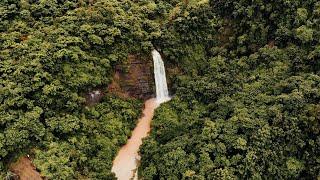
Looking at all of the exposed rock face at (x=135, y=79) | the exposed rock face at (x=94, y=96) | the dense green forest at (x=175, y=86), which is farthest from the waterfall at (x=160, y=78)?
the exposed rock face at (x=94, y=96)

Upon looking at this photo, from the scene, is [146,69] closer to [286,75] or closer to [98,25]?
[98,25]

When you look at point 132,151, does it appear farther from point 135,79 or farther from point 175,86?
point 175,86

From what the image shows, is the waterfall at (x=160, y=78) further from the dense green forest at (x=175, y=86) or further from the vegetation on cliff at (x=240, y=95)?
the vegetation on cliff at (x=240, y=95)

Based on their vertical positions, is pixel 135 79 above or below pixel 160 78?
above

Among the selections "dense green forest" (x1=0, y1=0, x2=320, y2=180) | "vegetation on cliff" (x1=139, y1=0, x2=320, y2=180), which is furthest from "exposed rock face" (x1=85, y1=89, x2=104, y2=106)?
"vegetation on cliff" (x1=139, y1=0, x2=320, y2=180)

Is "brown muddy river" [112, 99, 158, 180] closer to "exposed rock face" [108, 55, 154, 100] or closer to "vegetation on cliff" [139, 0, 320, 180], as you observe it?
"vegetation on cliff" [139, 0, 320, 180]

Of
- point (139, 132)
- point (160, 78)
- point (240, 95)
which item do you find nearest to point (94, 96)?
point (139, 132)
